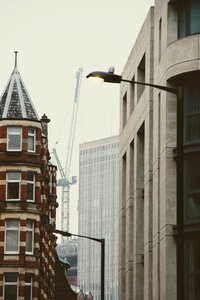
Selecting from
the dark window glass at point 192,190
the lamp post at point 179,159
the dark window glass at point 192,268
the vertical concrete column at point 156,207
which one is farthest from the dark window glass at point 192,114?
the lamp post at point 179,159

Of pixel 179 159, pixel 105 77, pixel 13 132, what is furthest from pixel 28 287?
pixel 179 159

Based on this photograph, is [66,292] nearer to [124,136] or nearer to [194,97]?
[124,136]

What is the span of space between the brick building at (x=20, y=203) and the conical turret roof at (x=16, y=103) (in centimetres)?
7

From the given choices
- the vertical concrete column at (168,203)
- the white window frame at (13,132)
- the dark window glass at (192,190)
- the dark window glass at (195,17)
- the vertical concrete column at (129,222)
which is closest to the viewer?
the dark window glass at (192,190)

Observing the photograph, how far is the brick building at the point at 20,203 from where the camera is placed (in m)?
79.6

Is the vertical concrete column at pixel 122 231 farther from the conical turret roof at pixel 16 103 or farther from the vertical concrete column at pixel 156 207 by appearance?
the vertical concrete column at pixel 156 207

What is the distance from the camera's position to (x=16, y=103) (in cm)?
8419

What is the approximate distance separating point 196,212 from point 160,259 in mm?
3888

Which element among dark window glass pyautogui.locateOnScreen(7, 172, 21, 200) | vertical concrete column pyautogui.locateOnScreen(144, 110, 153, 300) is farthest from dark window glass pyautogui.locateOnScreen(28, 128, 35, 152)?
vertical concrete column pyautogui.locateOnScreen(144, 110, 153, 300)

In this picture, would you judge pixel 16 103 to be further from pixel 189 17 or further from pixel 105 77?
pixel 105 77

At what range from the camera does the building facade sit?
5369 centimetres

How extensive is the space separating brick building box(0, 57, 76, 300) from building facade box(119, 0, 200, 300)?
44.8 ft

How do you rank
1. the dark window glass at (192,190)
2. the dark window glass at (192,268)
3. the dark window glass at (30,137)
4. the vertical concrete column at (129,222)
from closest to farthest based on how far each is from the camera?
1. the dark window glass at (192,268)
2. the dark window glass at (192,190)
3. the vertical concrete column at (129,222)
4. the dark window glass at (30,137)

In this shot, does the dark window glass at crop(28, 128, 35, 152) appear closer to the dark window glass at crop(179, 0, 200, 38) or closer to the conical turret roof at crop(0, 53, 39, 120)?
the conical turret roof at crop(0, 53, 39, 120)
